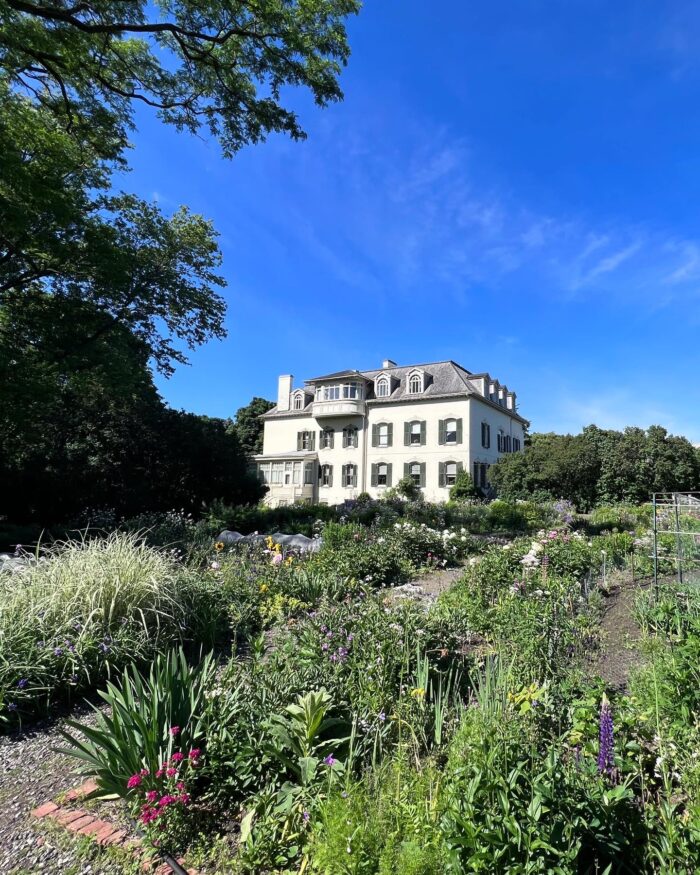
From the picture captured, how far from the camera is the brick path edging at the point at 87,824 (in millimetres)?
2005

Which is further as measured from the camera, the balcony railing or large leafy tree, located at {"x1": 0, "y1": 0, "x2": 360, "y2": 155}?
the balcony railing

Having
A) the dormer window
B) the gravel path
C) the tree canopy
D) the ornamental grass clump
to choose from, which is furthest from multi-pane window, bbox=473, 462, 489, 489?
the gravel path

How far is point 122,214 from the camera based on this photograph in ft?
52.0

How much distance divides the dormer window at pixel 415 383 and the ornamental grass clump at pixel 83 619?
97.4ft

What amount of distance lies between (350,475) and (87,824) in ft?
106

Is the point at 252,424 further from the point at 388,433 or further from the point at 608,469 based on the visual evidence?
the point at 608,469

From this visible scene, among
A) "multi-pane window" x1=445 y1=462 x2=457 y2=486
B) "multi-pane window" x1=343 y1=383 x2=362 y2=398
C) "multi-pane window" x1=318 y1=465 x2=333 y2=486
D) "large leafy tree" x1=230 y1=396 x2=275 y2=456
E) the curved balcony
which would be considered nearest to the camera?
"multi-pane window" x1=445 y1=462 x2=457 y2=486

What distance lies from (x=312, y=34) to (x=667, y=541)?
436 inches

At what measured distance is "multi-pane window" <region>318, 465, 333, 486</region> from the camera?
35281 millimetres

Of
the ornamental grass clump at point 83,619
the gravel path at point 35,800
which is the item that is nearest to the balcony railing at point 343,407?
the ornamental grass clump at point 83,619

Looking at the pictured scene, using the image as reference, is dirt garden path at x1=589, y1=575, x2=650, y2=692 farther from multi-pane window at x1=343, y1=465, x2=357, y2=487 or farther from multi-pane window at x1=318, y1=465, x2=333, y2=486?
multi-pane window at x1=318, y1=465, x2=333, y2=486

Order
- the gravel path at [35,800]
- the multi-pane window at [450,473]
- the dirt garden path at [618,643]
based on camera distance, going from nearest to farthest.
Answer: the gravel path at [35,800] → the dirt garden path at [618,643] → the multi-pane window at [450,473]

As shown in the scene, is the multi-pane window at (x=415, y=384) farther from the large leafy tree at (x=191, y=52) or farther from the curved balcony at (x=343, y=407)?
the large leafy tree at (x=191, y=52)

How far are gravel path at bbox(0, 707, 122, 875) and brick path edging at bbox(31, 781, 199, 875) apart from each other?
6 cm
